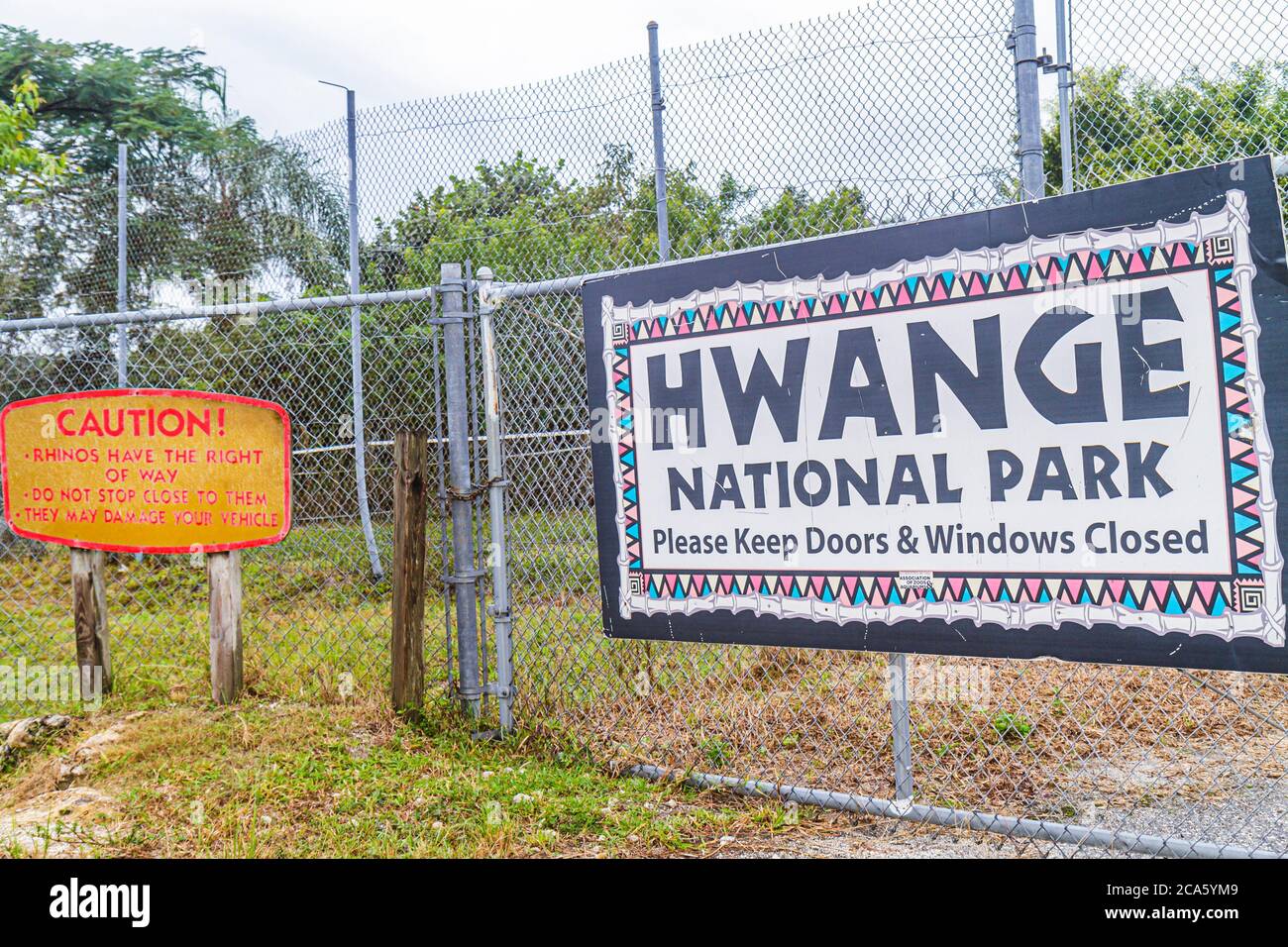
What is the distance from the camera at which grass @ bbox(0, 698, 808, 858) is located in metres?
3.21

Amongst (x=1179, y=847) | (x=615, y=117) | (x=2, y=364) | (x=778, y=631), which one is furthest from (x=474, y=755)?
(x=2, y=364)

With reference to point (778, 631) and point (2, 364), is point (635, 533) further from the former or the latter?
point (2, 364)

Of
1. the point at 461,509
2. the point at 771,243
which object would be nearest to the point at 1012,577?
the point at 771,243

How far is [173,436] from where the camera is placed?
4.66 meters

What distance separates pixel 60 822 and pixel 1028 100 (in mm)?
4349

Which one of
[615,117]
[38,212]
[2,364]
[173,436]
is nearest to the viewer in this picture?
[173,436]

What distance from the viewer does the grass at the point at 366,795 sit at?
3.21 m

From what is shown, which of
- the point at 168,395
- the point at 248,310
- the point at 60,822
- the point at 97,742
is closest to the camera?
the point at 60,822

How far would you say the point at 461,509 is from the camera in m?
4.09

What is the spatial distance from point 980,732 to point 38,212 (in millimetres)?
11426

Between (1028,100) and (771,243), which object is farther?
(771,243)

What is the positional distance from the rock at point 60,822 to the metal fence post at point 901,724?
2861mm

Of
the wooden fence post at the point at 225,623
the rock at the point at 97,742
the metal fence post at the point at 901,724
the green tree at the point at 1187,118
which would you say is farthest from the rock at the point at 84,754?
the green tree at the point at 1187,118

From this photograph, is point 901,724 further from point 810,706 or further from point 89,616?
point 89,616
